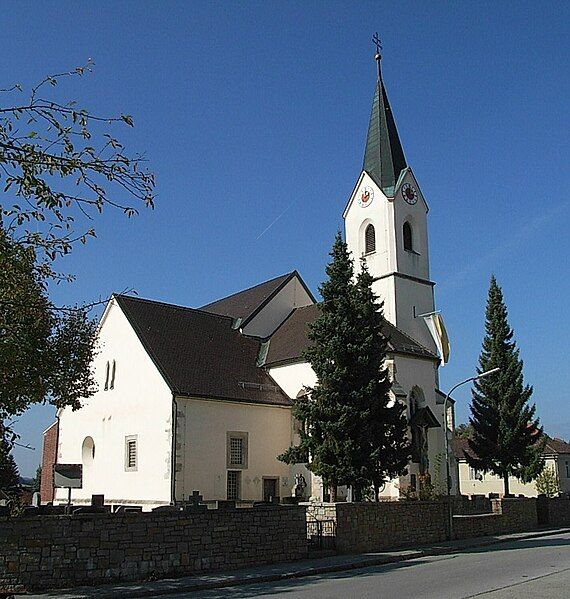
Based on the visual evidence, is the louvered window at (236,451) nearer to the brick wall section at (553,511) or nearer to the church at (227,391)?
the church at (227,391)

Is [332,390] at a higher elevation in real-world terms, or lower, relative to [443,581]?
higher

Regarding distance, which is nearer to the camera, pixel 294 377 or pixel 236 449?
pixel 236 449

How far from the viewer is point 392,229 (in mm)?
42188

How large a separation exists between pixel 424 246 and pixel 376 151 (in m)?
6.78

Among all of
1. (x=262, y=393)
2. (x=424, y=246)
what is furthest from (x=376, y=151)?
(x=262, y=393)

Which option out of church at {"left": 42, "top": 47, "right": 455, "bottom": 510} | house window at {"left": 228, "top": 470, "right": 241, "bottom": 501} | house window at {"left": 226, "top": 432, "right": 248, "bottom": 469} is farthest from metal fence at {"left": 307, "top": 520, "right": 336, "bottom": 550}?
house window at {"left": 228, "top": 470, "right": 241, "bottom": 501}

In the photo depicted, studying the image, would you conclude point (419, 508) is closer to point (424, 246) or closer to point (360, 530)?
point (360, 530)

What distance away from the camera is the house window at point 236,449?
32.9 m

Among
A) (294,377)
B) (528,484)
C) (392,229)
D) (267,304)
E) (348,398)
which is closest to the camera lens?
(348,398)

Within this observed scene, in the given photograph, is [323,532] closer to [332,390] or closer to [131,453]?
[332,390]

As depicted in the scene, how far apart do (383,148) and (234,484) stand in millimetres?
22980

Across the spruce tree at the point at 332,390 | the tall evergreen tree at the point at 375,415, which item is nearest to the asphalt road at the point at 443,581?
the tall evergreen tree at the point at 375,415

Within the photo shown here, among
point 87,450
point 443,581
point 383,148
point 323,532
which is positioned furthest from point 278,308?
point 443,581

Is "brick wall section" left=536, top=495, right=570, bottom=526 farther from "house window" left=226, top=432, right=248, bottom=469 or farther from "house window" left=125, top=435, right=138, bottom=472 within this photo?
"house window" left=125, top=435, right=138, bottom=472
